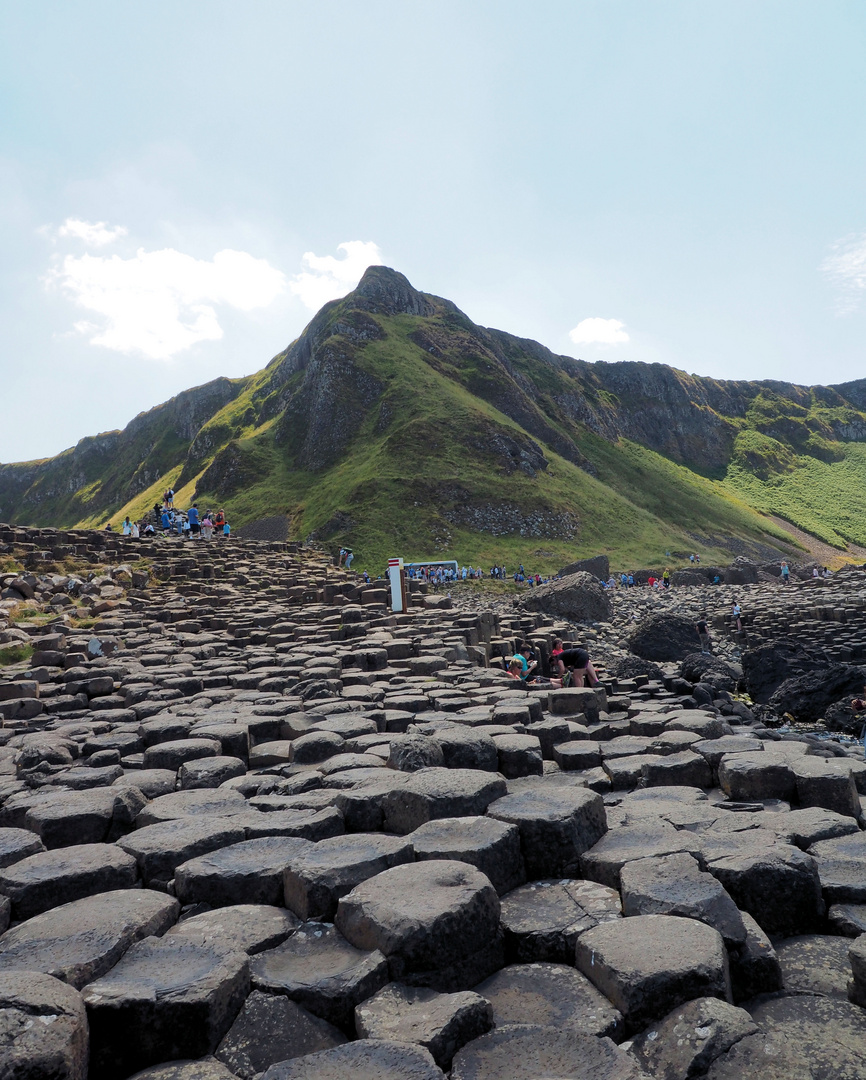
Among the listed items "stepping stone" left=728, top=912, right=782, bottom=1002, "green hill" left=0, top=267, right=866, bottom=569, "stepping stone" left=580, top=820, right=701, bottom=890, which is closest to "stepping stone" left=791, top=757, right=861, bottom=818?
"stepping stone" left=580, top=820, right=701, bottom=890

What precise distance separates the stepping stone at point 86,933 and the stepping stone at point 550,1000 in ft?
5.75

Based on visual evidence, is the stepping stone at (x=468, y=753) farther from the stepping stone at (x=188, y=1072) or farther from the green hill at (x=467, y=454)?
the green hill at (x=467, y=454)

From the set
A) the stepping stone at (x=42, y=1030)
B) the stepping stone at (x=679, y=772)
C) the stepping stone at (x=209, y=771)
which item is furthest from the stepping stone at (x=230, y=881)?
the stepping stone at (x=679, y=772)

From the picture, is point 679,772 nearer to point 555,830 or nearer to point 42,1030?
point 555,830

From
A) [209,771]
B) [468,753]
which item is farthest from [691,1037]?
[209,771]

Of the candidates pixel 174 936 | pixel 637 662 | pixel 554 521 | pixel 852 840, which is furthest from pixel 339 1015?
pixel 554 521

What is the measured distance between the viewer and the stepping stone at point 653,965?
3031 mm

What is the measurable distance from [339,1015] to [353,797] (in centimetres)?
200

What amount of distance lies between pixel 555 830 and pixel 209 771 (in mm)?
3478

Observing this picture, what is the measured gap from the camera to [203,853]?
4.57m

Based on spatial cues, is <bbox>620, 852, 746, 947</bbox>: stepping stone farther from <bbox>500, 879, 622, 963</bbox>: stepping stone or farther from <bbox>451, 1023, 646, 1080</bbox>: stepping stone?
<bbox>451, 1023, 646, 1080</bbox>: stepping stone

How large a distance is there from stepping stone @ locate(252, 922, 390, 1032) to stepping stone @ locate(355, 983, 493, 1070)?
3.1 inches

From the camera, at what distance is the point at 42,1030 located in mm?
2695

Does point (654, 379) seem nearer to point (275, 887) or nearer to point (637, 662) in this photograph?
point (637, 662)
